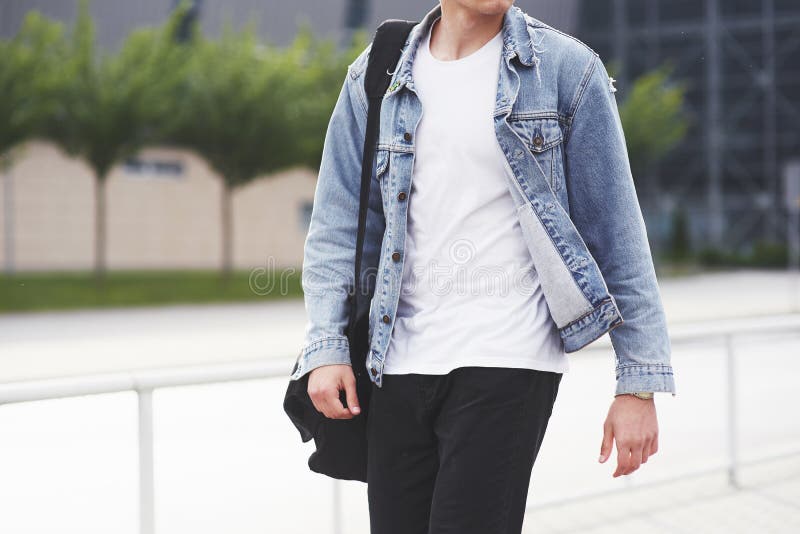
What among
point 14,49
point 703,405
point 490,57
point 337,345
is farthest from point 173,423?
→ point 14,49

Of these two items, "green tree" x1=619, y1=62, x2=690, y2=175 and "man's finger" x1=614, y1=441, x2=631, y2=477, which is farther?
"green tree" x1=619, y1=62, x2=690, y2=175

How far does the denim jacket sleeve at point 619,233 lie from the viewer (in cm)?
154

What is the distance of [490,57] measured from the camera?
5.20 feet

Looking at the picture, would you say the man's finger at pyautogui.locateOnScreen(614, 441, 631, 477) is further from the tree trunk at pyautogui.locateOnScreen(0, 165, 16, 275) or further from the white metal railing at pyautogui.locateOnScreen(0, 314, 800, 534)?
the tree trunk at pyautogui.locateOnScreen(0, 165, 16, 275)

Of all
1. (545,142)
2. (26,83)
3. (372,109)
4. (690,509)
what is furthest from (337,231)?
(26,83)

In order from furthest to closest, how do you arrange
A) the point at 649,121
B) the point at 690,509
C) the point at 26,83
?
1. the point at 649,121
2. the point at 26,83
3. the point at 690,509

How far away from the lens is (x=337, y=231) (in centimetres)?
168

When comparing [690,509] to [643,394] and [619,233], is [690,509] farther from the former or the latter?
[619,233]

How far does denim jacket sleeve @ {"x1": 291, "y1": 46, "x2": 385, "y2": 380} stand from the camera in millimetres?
1612

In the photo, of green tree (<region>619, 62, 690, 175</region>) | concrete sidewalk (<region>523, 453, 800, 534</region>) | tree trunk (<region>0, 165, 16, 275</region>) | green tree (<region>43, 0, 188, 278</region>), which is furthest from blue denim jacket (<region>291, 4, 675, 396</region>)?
green tree (<region>619, 62, 690, 175</region>)

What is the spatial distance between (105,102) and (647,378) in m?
18.1

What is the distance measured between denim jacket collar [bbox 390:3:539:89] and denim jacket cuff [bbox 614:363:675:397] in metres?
0.57

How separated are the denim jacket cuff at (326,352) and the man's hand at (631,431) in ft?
1.62

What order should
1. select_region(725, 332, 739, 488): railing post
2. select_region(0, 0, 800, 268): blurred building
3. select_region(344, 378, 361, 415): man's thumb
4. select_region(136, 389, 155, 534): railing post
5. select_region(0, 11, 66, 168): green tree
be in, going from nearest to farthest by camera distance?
select_region(344, 378, 361, 415): man's thumb < select_region(136, 389, 155, 534): railing post < select_region(725, 332, 739, 488): railing post < select_region(0, 11, 66, 168): green tree < select_region(0, 0, 800, 268): blurred building
